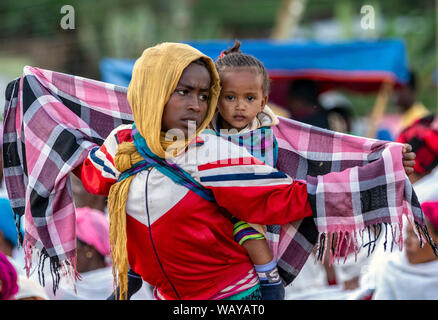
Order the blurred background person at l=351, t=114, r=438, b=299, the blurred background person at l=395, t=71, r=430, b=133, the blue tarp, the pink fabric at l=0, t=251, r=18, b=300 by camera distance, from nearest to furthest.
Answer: the pink fabric at l=0, t=251, r=18, b=300 → the blurred background person at l=351, t=114, r=438, b=299 → the blue tarp → the blurred background person at l=395, t=71, r=430, b=133

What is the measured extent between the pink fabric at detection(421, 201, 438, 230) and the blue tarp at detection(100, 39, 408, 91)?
3864 millimetres

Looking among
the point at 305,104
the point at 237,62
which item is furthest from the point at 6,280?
the point at 305,104

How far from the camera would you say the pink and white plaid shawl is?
245cm

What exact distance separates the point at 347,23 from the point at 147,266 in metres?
14.7

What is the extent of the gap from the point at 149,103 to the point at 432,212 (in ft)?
8.12

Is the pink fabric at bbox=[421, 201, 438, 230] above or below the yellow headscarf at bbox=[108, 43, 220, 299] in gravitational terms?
below

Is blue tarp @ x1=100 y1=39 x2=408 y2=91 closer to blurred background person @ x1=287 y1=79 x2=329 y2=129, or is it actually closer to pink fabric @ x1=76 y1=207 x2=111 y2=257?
blurred background person @ x1=287 y1=79 x2=329 y2=129

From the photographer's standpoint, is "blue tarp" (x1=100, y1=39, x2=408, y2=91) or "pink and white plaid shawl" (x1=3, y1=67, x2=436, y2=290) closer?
"pink and white plaid shawl" (x1=3, y1=67, x2=436, y2=290)

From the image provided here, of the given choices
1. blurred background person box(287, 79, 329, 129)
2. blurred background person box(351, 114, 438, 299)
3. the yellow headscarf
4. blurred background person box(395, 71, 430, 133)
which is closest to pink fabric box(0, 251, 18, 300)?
the yellow headscarf

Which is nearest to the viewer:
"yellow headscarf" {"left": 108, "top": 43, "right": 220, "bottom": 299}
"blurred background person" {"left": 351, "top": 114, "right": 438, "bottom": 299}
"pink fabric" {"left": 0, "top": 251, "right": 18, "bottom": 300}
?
"yellow headscarf" {"left": 108, "top": 43, "right": 220, "bottom": 299}

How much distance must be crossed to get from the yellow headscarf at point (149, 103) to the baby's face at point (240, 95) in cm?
26

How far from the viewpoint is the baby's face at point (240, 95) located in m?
2.78

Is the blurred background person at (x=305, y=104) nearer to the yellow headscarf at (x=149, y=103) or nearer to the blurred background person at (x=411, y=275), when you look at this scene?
the blurred background person at (x=411, y=275)

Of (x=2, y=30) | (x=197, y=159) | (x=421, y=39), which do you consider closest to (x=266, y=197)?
(x=197, y=159)
